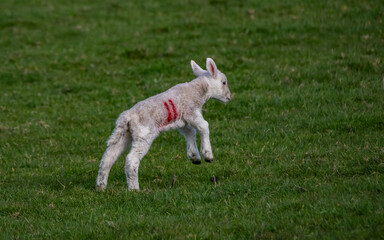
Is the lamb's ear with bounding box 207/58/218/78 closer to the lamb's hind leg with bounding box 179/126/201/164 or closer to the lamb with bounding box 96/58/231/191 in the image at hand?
the lamb with bounding box 96/58/231/191

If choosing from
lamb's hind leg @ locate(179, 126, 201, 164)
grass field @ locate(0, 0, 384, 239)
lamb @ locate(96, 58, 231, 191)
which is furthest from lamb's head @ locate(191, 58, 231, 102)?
grass field @ locate(0, 0, 384, 239)

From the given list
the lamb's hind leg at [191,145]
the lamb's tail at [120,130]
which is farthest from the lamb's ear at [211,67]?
the lamb's tail at [120,130]

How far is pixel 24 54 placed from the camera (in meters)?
20.2

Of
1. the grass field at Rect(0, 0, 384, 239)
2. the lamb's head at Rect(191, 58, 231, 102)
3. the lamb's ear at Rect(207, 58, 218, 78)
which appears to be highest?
the lamb's ear at Rect(207, 58, 218, 78)

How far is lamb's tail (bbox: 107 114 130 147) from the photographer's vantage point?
8977mm

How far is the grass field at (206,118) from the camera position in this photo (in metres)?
7.63

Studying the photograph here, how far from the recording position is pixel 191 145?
9.70 m

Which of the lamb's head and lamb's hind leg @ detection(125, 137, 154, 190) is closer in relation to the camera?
lamb's hind leg @ detection(125, 137, 154, 190)

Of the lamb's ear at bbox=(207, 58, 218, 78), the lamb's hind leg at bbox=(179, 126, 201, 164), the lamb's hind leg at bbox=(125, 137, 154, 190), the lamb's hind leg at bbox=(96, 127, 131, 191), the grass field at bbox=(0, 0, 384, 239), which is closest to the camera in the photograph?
the grass field at bbox=(0, 0, 384, 239)

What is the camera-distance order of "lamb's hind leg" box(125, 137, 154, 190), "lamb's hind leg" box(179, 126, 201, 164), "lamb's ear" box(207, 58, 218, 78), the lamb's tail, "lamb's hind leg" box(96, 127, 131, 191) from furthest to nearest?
"lamb's ear" box(207, 58, 218, 78) → "lamb's hind leg" box(179, 126, 201, 164) → "lamb's hind leg" box(96, 127, 131, 191) → the lamb's tail → "lamb's hind leg" box(125, 137, 154, 190)

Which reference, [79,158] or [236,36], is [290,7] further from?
[79,158]

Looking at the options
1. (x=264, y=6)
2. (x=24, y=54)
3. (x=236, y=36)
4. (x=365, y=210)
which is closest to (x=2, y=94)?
(x=24, y=54)

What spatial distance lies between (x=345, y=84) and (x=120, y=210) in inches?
328

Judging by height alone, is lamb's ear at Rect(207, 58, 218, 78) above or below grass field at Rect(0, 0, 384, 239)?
above
